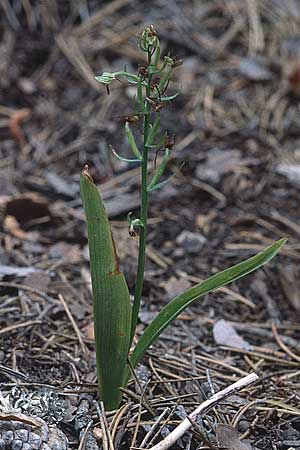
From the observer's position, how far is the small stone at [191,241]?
2.65m

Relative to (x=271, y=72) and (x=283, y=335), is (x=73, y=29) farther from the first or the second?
(x=283, y=335)

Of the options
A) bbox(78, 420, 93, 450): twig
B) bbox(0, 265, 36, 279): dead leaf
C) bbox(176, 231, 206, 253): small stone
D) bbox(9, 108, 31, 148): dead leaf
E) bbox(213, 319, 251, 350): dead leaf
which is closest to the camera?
bbox(78, 420, 93, 450): twig

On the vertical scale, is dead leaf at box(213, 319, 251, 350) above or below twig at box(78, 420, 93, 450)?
below

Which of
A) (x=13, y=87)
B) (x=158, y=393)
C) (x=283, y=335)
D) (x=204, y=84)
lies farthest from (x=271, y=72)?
(x=158, y=393)

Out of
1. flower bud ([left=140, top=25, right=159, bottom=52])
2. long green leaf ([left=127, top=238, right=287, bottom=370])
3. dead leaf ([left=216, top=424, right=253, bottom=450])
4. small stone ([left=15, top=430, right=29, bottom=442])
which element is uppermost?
flower bud ([left=140, top=25, right=159, bottom=52])

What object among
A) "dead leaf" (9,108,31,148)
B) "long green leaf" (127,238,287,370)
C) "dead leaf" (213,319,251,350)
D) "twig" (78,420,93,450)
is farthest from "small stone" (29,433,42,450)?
"dead leaf" (9,108,31,148)

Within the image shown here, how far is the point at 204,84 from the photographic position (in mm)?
3604

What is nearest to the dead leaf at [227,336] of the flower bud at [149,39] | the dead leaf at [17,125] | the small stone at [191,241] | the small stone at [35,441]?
the small stone at [191,241]

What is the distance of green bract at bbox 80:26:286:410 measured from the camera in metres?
1.42

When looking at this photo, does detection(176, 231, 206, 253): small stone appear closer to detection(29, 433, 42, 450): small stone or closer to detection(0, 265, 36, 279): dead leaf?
detection(0, 265, 36, 279): dead leaf

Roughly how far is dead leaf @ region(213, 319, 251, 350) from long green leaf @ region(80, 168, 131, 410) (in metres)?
0.58

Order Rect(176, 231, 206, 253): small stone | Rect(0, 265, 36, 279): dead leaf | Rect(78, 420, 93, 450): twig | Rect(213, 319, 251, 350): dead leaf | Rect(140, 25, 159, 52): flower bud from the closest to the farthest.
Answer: Rect(140, 25, 159, 52): flower bud < Rect(78, 420, 93, 450): twig < Rect(213, 319, 251, 350): dead leaf < Rect(0, 265, 36, 279): dead leaf < Rect(176, 231, 206, 253): small stone

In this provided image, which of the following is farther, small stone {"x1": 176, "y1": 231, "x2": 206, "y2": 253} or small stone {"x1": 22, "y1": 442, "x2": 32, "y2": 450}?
small stone {"x1": 176, "y1": 231, "x2": 206, "y2": 253}

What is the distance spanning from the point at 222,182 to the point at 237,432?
5.26ft
